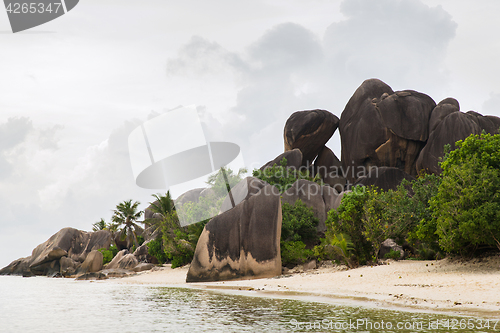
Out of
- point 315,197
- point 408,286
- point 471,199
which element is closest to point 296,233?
point 315,197

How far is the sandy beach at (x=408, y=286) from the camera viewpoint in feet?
30.1

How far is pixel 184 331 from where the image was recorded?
718 cm

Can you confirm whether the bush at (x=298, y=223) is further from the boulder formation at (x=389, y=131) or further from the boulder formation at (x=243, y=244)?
the boulder formation at (x=389, y=131)

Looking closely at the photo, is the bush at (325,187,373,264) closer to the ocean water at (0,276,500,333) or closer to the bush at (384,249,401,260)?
the bush at (384,249,401,260)

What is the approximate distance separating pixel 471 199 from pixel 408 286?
3.77 m

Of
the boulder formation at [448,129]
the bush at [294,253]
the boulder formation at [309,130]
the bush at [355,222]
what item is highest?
the boulder formation at [309,130]

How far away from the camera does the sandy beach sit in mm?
9164

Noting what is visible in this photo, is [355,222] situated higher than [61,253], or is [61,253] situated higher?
[355,222]

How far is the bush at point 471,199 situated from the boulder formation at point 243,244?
6.58 metres

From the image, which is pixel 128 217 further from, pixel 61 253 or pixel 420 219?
pixel 420 219

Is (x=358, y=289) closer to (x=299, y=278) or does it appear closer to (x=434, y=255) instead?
(x=299, y=278)

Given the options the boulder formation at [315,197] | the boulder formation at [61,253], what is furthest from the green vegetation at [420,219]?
the boulder formation at [61,253]

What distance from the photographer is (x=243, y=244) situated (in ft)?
56.8

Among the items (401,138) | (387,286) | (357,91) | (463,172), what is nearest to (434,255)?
(463,172)
